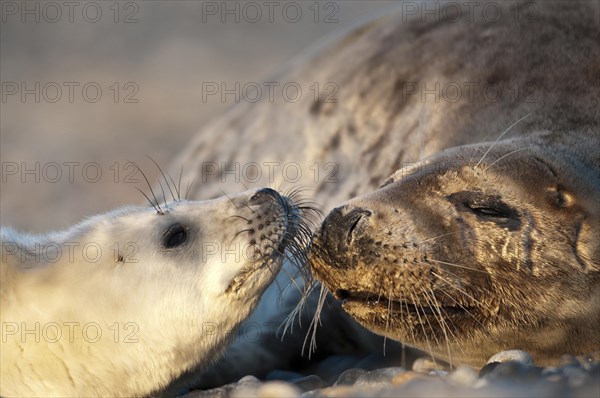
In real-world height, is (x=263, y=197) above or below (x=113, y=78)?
below

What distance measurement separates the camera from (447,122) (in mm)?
4855

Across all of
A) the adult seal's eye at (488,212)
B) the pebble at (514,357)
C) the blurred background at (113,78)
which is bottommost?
the pebble at (514,357)

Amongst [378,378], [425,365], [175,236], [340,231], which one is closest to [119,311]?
[175,236]

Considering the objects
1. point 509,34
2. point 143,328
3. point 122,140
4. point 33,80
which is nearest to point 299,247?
point 143,328

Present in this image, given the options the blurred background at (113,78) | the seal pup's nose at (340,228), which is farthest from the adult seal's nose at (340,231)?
the blurred background at (113,78)

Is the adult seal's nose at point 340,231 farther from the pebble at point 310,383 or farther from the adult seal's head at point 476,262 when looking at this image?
the pebble at point 310,383

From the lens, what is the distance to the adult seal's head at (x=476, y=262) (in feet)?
11.9

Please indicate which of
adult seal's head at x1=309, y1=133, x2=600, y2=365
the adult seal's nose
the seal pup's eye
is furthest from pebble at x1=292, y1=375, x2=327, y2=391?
the seal pup's eye

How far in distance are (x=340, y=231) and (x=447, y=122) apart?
1.36 m

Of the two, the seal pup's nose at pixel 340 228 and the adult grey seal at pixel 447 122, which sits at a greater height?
the adult grey seal at pixel 447 122

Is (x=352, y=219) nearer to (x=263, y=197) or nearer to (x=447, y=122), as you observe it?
(x=263, y=197)

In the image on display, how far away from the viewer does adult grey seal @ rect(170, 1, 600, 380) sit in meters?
3.71

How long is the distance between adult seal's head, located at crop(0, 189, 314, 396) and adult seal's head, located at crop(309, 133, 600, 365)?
276 mm

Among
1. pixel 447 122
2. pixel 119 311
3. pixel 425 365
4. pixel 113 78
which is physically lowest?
pixel 425 365
